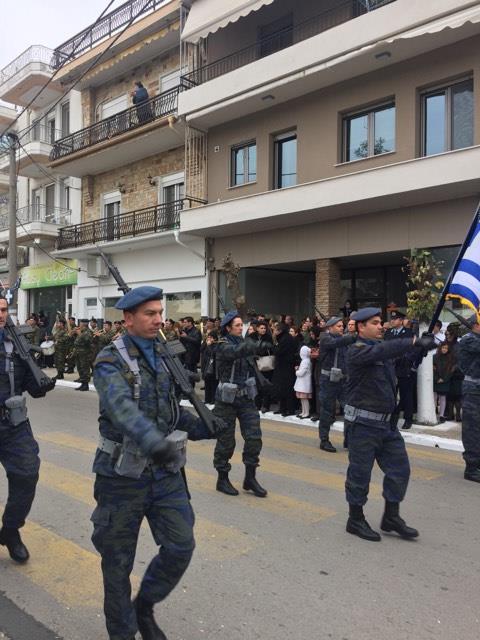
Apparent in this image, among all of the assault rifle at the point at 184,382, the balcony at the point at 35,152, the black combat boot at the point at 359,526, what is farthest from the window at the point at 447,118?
the balcony at the point at 35,152

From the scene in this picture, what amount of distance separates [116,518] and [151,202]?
18.7 m

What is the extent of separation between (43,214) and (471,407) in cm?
2406

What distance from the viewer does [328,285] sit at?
14.9m

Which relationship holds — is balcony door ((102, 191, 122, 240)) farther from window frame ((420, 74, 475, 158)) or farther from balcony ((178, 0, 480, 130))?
window frame ((420, 74, 475, 158))

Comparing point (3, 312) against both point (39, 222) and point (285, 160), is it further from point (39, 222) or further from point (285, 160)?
point (39, 222)

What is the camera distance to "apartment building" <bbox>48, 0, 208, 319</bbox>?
1883cm

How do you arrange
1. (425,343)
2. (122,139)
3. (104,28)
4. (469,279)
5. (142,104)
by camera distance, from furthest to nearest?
(104,28) < (122,139) < (142,104) < (469,279) < (425,343)

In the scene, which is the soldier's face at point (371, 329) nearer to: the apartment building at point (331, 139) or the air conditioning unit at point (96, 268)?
the apartment building at point (331, 139)

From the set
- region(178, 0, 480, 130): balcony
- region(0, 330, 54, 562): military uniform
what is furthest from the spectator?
region(0, 330, 54, 562): military uniform

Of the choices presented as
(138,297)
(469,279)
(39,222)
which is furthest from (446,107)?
(39,222)

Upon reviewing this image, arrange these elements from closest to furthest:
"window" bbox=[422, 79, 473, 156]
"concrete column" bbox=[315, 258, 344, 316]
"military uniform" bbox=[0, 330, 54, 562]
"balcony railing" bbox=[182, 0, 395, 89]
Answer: "military uniform" bbox=[0, 330, 54, 562] < "window" bbox=[422, 79, 473, 156] < "balcony railing" bbox=[182, 0, 395, 89] < "concrete column" bbox=[315, 258, 344, 316]

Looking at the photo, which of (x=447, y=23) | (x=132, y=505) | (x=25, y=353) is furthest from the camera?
(x=447, y=23)

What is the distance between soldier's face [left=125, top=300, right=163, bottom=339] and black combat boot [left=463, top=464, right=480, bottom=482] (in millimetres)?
4958

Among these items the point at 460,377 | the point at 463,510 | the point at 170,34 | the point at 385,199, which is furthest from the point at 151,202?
the point at 463,510
